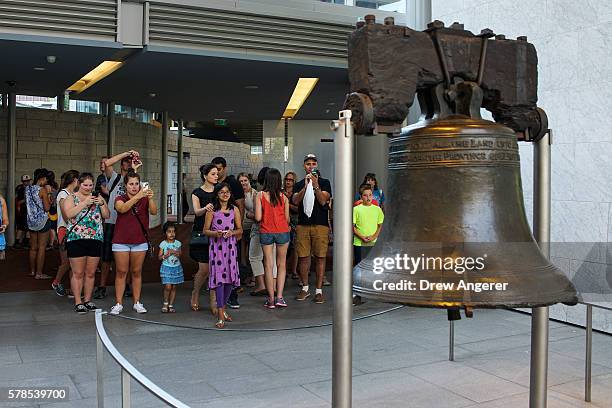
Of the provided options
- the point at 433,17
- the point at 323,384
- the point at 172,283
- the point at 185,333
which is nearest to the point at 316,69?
the point at 433,17

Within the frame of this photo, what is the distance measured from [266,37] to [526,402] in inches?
264

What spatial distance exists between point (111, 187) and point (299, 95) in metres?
7.88

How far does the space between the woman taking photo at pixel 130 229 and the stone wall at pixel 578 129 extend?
431cm

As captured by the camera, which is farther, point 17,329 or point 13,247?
point 13,247

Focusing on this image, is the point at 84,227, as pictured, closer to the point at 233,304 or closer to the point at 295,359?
the point at 233,304

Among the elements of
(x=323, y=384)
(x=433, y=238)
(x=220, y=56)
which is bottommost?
(x=323, y=384)

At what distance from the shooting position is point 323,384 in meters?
5.12

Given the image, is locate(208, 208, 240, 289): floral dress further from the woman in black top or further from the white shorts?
the white shorts

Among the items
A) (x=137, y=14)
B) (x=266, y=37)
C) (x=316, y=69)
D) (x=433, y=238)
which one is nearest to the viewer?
(x=433, y=238)

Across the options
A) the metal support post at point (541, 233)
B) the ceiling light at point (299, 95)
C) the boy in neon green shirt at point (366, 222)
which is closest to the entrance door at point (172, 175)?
the ceiling light at point (299, 95)

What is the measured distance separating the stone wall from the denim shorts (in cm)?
283

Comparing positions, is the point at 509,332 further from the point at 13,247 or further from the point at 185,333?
the point at 13,247

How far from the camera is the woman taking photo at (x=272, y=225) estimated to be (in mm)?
7930

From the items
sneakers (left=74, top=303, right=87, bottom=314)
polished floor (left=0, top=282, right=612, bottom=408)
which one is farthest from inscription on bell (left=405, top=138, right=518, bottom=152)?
sneakers (left=74, top=303, right=87, bottom=314)
